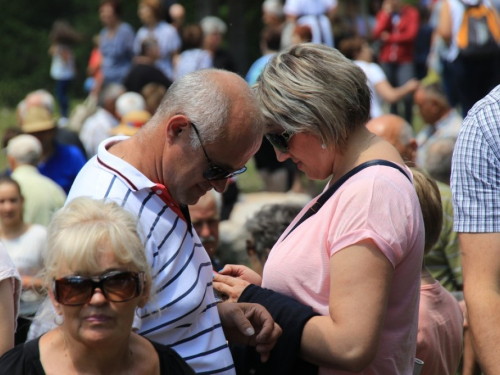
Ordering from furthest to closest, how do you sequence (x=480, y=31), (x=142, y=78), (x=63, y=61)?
(x=63, y=61), (x=142, y=78), (x=480, y=31)

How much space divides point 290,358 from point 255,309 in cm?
19

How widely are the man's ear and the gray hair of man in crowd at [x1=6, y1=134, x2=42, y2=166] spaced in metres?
4.57

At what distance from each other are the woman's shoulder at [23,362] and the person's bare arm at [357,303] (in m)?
0.84

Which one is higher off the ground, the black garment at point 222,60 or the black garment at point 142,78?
the black garment at point 142,78

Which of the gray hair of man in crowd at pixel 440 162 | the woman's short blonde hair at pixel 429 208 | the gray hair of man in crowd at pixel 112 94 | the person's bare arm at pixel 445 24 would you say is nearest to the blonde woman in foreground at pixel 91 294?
the woman's short blonde hair at pixel 429 208

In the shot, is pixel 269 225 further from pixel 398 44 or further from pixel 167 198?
pixel 398 44

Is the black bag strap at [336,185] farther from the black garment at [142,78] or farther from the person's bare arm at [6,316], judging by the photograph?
the black garment at [142,78]

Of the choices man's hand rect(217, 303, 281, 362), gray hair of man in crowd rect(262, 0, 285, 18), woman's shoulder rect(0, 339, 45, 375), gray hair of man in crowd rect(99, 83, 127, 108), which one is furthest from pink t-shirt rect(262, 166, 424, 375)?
gray hair of man in crowd rect(262, 0, 285, 18)

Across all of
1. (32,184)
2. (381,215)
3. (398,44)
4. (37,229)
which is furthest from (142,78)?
(381,215)

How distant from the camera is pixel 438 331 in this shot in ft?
10.8

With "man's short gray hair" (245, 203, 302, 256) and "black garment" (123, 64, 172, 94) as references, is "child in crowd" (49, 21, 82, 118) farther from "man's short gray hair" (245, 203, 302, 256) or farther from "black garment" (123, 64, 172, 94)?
"man's short gray hair" (245, 203, 302, 256)

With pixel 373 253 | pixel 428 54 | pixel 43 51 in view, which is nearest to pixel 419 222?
pixel 373 253

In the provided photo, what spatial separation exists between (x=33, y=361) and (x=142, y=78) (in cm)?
845

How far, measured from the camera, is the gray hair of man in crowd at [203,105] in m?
2.56
